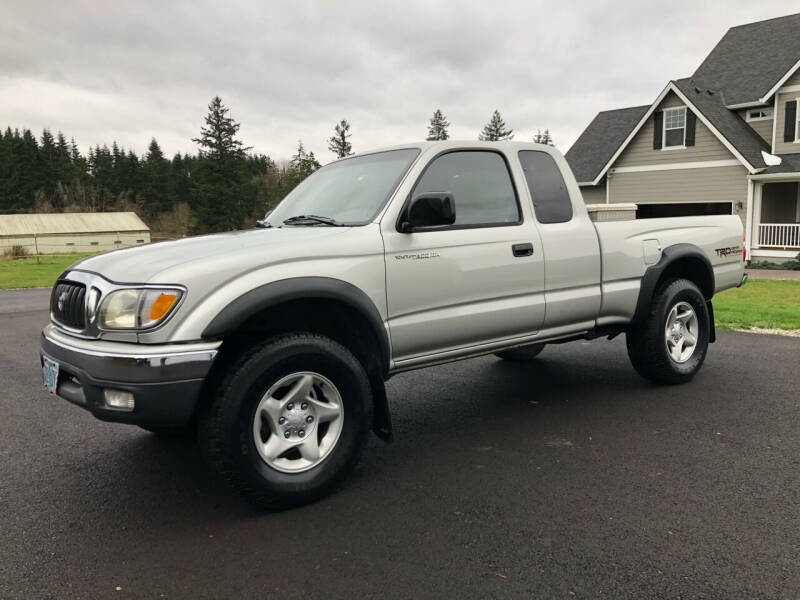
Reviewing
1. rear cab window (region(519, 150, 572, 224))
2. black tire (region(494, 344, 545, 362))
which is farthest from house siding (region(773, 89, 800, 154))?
rear cab window (region(519, 150, 572, 224))

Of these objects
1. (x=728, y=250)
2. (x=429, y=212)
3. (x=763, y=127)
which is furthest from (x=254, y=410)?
(x=763, y=127)

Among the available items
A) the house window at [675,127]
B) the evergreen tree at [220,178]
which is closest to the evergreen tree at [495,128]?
the evergreen tree at [220,178]

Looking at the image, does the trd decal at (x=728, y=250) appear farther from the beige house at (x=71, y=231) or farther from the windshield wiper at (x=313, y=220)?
the beige house at (x=71, y=231)

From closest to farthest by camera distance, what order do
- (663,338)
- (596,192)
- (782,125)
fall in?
(663,338) < (782,125) < (596,192)

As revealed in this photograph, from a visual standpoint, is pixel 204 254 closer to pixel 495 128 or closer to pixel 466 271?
pixel 466 271

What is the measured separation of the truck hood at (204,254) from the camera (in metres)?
3.23

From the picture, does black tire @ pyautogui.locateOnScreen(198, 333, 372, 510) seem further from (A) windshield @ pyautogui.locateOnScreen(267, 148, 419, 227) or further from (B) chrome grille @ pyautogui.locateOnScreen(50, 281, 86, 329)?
(A) windshield @ pyautogui.locateOnScreen(267, 148, 419, 227)

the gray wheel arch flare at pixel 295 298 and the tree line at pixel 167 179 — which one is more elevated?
the tree line at pixel 167 179

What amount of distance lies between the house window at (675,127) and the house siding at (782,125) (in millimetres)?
2883

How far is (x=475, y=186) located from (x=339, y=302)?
4.81 ft

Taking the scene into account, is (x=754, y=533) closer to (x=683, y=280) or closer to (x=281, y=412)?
(x=281, y=412)

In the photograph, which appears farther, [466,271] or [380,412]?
[466,271]

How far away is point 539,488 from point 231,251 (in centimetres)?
214

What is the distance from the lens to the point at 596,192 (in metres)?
25.0
